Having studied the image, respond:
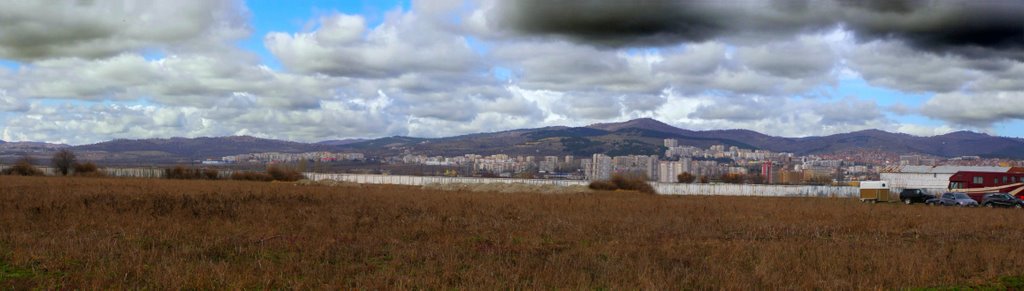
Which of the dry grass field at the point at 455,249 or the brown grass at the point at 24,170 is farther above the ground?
the brown grass at the point at 24,170

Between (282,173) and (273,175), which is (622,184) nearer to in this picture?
(282,173)

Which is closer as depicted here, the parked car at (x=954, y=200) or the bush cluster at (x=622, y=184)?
the parked car at (x=954, y=200)

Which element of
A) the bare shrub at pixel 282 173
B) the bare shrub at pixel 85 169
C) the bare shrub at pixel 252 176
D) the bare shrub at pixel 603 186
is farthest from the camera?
the bare shrub at pixel 282 173

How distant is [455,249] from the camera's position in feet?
55.4

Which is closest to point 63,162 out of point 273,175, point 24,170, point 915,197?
point 24,170

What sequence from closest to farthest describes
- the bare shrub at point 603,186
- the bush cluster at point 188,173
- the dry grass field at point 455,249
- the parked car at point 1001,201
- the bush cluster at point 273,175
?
the dry grass field at point 455,249 < the parked car at point 1001,201 < the bare shrub at point 603,186 < the bush cluster at point 188,173 < the bush cluster at point 273,175

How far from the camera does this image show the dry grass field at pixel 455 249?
1253 cm

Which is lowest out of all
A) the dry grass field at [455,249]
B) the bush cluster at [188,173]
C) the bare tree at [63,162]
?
the dry grass field at [455,249]

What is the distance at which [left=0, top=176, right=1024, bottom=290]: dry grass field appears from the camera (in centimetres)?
1253

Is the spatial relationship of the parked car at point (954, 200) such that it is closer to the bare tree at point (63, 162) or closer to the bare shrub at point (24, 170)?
the bare shrub at point (24, 170)

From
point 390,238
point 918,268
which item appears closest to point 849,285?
point 918,268

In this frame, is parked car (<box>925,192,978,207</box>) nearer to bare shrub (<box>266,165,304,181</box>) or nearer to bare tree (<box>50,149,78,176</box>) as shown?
bare shrub (<box>266,165,304,181</box>)

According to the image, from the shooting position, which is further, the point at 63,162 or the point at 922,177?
the point at 922,177

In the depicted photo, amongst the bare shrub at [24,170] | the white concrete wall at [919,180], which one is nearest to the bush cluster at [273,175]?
the bare shrub at [24,170]
